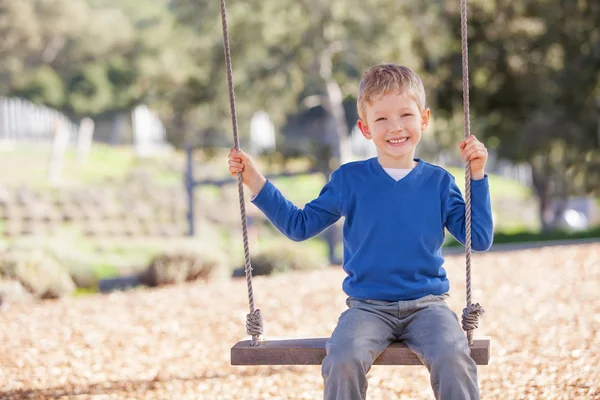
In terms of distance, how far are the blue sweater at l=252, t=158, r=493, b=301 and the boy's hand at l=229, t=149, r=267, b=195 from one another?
0.67 feet

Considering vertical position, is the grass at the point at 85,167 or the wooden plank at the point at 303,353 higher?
the grass at the point at 85,167

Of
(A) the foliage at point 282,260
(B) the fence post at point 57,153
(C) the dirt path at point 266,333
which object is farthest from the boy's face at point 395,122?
(B) the fence post at point 57,153

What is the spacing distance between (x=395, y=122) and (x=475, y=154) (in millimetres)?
287

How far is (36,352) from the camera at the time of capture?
5.29 meters

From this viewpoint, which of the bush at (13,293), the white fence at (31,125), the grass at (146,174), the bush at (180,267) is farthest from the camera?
the white fence at (31,125)

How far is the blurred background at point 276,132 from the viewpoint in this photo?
10395 mm

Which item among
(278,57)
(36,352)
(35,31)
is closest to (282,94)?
(278,57)

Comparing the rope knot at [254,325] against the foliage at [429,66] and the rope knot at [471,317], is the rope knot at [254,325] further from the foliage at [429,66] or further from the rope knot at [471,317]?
the foliage at [429,66]

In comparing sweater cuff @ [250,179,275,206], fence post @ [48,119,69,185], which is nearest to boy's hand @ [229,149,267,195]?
sweater cuff @ [250,179,275,206]

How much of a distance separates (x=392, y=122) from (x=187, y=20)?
11323 millimetres

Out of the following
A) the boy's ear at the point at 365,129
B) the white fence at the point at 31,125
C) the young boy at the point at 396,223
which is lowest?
the young boy at the point at 396,223

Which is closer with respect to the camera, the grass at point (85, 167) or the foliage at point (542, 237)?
the foliage at point (542, 237)

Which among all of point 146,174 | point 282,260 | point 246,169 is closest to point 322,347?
point 246,169

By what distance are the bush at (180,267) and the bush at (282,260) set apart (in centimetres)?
55
